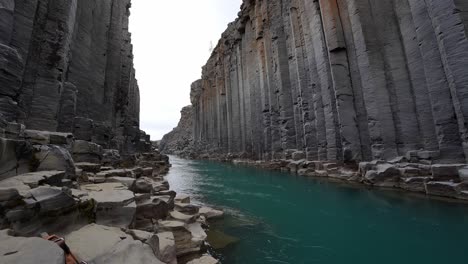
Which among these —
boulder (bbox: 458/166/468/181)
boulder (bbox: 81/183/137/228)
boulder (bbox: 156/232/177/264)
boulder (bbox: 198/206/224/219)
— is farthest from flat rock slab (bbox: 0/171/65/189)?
boulder (bbox: 458/166/468/181)

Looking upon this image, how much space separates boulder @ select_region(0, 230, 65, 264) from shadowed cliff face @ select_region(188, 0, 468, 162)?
41.3 ft

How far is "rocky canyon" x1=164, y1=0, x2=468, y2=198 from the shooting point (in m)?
9.59

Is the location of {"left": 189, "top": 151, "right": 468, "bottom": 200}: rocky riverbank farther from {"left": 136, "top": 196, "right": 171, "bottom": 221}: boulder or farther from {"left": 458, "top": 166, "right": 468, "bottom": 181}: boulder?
{"left": 136, "top": 196, "right": 171, "bottom": 221}: boulder

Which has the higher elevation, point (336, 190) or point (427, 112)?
point (427, 112)

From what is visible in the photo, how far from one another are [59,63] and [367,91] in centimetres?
1598

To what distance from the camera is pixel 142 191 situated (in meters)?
6.16

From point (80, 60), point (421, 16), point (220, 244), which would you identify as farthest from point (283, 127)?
point (220, 244)

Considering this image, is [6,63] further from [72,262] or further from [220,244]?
[220,244]

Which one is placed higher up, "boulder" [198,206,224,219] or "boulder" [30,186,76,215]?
"boulder" [30,186,76,215]

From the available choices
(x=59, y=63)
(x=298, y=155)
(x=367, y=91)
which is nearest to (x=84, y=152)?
(x=59, y=63)

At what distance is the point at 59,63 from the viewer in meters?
9.50

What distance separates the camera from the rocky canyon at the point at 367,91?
9586 millimetres

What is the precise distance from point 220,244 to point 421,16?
13.6 meters

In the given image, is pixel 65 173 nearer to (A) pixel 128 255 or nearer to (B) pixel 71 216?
(B) pixel 71 216
